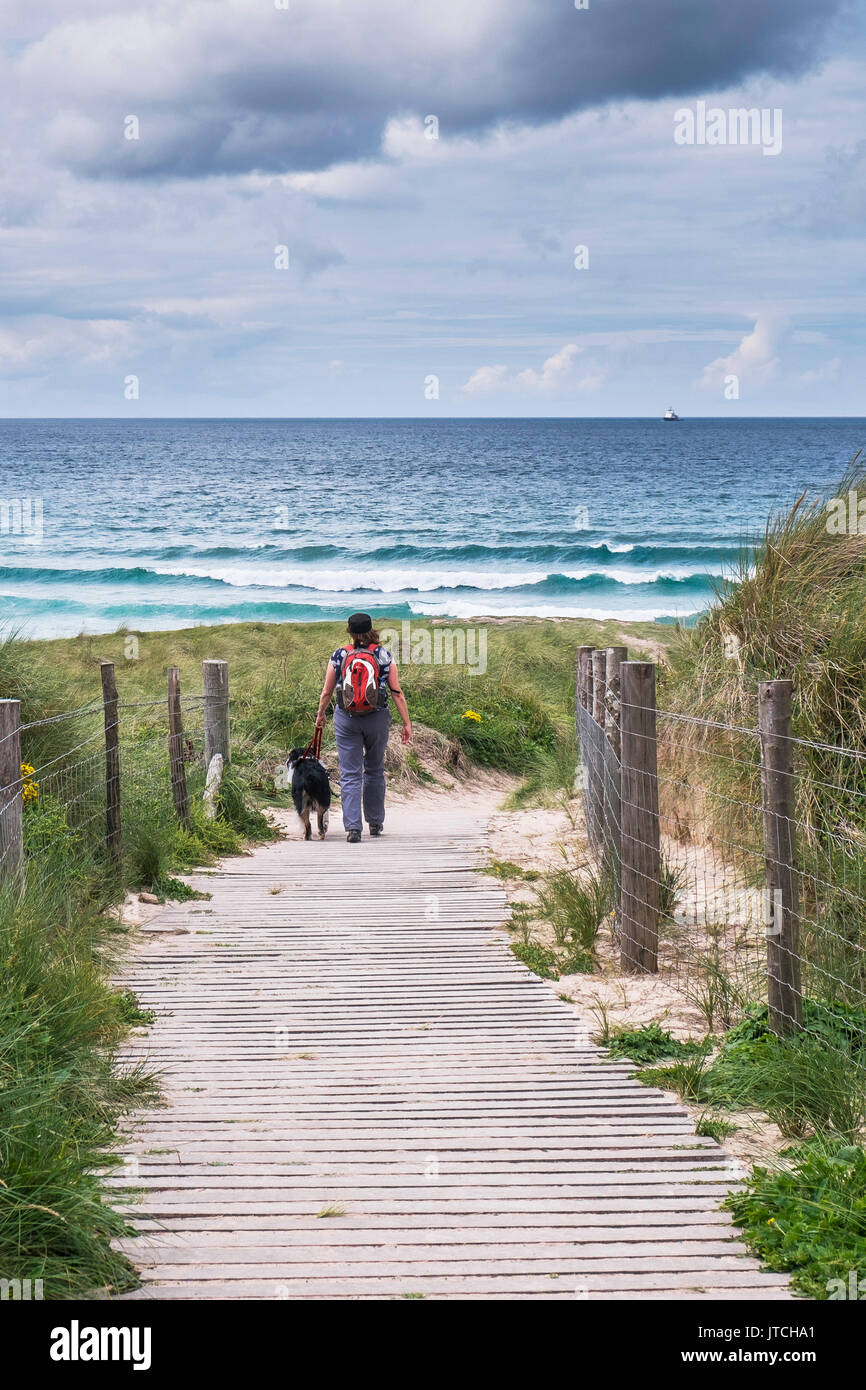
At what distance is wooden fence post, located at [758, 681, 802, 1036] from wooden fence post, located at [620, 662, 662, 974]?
4.83ft

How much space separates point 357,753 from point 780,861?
6.12 metres

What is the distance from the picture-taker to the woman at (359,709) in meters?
10.5

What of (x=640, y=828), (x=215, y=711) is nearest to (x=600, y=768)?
(x=640, y=828)

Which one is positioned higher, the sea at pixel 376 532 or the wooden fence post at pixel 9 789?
the sea at pixel 376 532

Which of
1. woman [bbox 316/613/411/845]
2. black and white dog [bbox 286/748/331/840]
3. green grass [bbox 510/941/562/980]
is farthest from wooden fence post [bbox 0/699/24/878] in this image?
black and white dog [bbox 286/748/331/840]

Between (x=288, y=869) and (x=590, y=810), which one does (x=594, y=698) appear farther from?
(x=288, y=869)

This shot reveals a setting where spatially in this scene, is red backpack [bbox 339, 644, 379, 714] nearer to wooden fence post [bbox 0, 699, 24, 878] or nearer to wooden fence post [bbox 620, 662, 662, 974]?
wooden fence post [bbox 620, 662, 662, 974]

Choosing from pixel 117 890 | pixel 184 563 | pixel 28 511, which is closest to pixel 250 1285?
pixel 117 890

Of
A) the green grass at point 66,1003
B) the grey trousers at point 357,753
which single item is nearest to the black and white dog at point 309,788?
the grey trousers at point 357,753

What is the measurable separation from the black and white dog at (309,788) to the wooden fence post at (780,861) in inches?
243

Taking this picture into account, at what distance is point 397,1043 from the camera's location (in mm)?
5703

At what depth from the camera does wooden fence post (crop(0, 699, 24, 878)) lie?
5.72 metres

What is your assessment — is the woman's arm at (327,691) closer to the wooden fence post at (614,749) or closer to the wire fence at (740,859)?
the wire fence at (740,859)

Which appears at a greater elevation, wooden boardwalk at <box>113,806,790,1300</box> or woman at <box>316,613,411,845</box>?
woman at <box>316,613,411,845</box>
